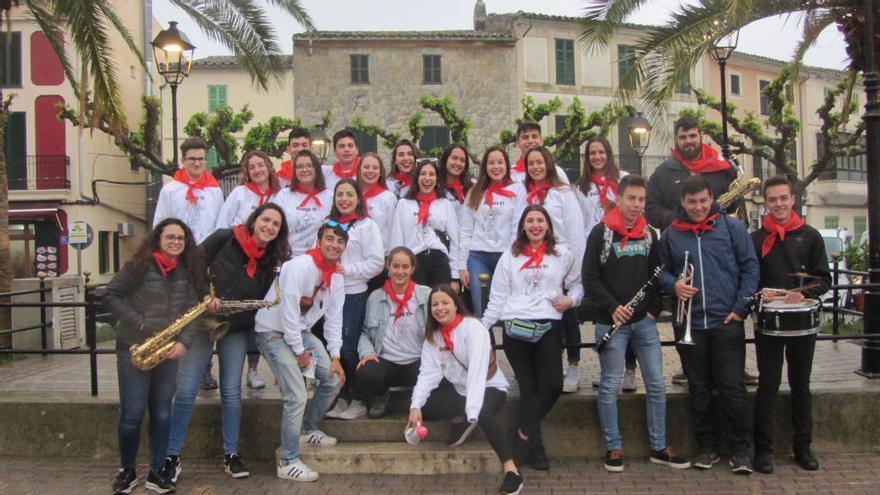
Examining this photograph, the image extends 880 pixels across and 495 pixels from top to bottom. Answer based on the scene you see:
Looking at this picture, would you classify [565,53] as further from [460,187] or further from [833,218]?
[460,187]

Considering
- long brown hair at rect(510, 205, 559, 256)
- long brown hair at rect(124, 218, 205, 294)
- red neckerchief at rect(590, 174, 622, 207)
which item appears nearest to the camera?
long brown hair at rect(124, 218, 205, 294)

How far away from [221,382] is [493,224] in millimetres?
2462

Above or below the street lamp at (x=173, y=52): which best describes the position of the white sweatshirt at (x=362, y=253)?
below

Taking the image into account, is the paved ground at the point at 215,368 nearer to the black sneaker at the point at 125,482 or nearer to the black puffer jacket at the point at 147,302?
the black sneaker at the point at 125,482

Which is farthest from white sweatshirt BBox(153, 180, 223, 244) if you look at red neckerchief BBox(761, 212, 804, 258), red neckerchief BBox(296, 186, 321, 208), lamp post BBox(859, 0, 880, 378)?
lamp post BBox(859, 0, 880, 378)

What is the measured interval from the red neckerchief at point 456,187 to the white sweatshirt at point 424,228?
248 millimetres

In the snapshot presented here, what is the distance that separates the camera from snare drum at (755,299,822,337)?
5566mm

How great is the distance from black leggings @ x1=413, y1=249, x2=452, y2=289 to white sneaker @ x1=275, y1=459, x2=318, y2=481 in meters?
1.70

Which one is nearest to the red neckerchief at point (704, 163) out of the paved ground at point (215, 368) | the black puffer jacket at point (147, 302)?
the paved ground at point (215, 368)

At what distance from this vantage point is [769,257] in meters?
5.80

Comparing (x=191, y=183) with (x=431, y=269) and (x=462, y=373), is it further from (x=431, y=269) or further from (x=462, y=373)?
(x=462, y=373)

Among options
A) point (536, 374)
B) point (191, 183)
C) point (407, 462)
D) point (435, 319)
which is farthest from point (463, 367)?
point (191, 183)

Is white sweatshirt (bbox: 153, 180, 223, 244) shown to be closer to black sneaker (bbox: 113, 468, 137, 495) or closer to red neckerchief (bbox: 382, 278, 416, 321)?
red neckerchief (bbox: 382, 278, 416, 321)

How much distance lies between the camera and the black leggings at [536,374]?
5.74 meters
